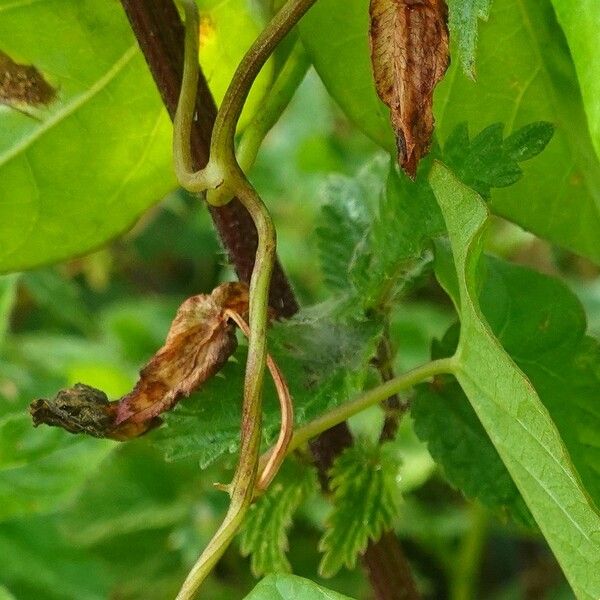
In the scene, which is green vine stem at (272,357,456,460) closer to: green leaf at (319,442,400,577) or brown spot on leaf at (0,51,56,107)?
green leaf at (319,442,400,577)

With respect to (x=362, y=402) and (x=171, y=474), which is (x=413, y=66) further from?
(x=171, y=474)

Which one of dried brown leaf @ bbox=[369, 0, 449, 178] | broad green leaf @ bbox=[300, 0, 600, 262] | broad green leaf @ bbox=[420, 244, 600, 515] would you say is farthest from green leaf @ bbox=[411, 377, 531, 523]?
dried brown leaf @ bbox=[369, 0, 449, 178]

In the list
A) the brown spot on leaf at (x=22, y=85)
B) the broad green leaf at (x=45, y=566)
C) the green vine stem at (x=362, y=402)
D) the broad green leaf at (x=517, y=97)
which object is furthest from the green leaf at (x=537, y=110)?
the broad green leaf at (x=45, y=566)

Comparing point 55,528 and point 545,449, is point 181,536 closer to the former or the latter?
point 55,528

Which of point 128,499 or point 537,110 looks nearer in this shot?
point 537,110

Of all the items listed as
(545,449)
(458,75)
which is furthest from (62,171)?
(545,449)

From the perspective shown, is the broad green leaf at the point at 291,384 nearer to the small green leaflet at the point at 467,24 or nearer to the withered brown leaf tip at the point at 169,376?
the withered brown leaf tip at the point at 169,376

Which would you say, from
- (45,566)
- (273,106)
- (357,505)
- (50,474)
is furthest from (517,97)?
(45,566)
